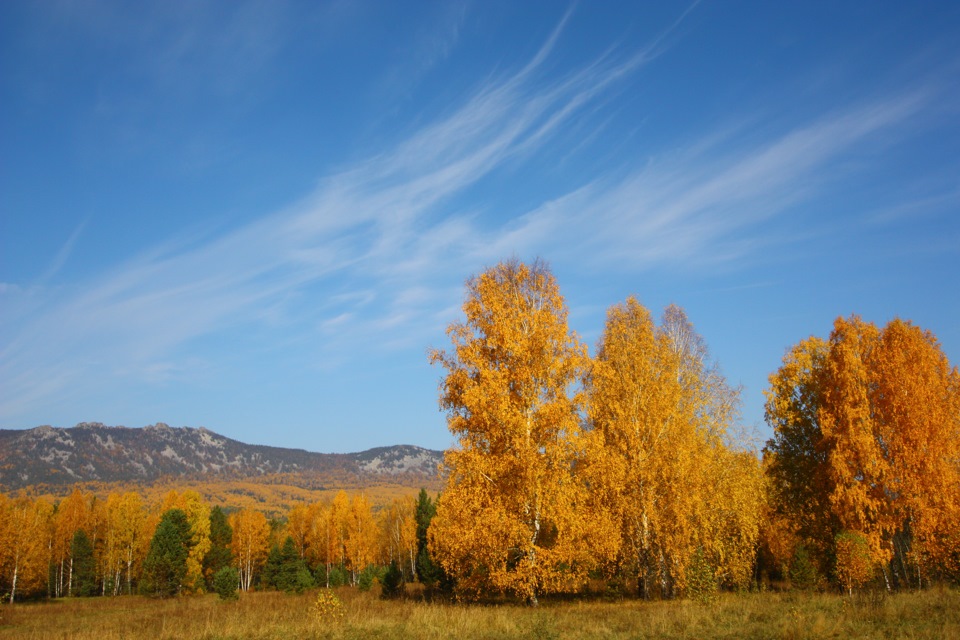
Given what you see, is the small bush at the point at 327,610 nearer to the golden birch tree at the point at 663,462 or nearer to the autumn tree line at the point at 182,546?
the golden birch tree at the point at 663,462

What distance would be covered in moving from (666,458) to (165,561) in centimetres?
5850

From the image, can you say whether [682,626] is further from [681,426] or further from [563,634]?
[681,426]

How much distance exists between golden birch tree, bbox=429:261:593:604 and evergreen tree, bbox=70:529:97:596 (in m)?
77.4

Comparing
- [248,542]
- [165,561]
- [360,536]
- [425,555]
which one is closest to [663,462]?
[425,555]

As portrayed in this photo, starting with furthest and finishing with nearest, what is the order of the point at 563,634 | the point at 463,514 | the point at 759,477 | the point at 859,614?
the point at 759,477, the point at 463,514, the point at 859,614, the point at 563,634

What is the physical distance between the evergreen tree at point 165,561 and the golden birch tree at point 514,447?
176 ft

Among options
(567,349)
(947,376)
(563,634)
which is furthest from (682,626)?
(947,376)

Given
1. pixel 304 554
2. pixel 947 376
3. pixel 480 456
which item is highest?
pixel 947 376

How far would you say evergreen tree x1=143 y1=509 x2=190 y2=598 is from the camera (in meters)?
60.5

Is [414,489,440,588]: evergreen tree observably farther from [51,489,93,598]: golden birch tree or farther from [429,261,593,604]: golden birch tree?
[51,489,93,598]: golden birch tree

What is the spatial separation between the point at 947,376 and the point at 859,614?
14869 mm

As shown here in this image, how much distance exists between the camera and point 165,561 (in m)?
60.3

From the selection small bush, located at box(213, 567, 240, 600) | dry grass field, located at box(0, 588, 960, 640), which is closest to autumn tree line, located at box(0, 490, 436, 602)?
small bush, located at box(213, 567, 240, 600)

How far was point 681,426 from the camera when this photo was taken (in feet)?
76.7
